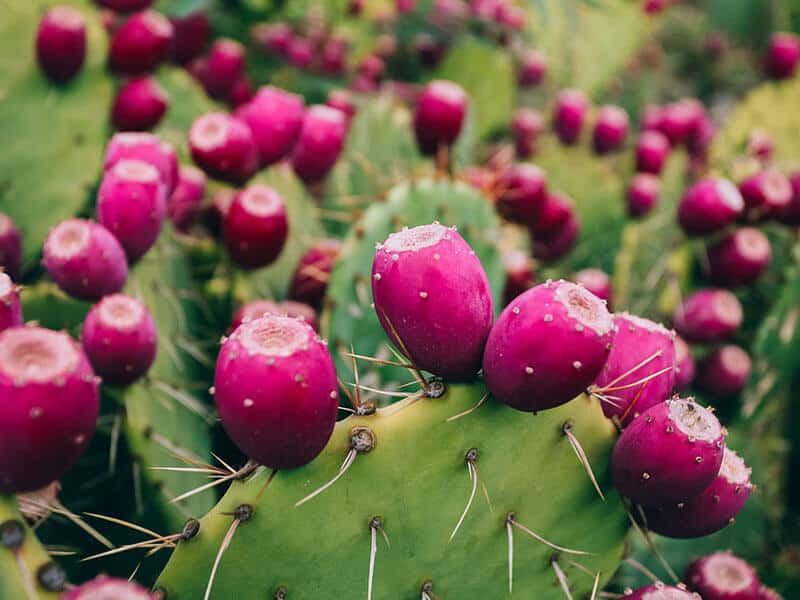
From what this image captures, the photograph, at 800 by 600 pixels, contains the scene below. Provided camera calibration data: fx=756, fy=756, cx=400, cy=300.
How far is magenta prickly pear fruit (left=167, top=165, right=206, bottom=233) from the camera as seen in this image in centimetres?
151

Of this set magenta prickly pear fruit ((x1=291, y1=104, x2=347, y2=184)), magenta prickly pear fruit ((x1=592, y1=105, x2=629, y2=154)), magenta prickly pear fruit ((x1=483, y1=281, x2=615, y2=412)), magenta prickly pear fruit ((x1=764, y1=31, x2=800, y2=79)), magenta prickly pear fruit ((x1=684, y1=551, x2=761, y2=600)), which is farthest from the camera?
magenta prickly pear fruit ((x1=764, y1=31, x2=800, y2=79))

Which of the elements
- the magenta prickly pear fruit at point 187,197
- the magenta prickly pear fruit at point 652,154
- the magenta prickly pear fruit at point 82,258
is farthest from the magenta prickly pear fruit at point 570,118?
the magenta prickly pear fruit at point 82,258

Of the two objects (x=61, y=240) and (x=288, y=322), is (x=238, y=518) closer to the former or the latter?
(x=288, y=322)

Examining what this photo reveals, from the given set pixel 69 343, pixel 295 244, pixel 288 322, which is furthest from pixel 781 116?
pixel 69 343

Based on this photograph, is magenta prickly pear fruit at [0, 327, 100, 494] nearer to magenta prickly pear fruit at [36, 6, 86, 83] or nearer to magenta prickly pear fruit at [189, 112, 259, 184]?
magenta prickly pear fruit at [189, 112, 259, 184]

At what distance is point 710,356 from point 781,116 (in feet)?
4.00

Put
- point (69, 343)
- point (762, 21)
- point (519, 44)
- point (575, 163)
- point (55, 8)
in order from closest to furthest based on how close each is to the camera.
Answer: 1. point (69, 343)
2. point (55, 8)
3. point (575, 163)
4. point (519, 44)
5. point (762, 21)

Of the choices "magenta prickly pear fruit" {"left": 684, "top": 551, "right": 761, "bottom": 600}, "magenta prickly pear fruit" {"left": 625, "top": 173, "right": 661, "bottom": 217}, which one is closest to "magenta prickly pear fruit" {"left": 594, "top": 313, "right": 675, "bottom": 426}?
"magenta prickly pear fruit" {"left": 684, "top": 551, "right": 761, "bottom": 600}

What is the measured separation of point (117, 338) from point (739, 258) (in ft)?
4.30

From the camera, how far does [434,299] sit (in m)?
0.75

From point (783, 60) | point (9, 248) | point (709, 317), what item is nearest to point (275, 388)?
point (9, 248)

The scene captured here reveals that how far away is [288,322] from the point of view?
70 centimetres

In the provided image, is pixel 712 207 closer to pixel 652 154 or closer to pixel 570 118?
pixel 652 154

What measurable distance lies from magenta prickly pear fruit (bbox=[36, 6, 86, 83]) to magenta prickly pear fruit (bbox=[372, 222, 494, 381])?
103cm
